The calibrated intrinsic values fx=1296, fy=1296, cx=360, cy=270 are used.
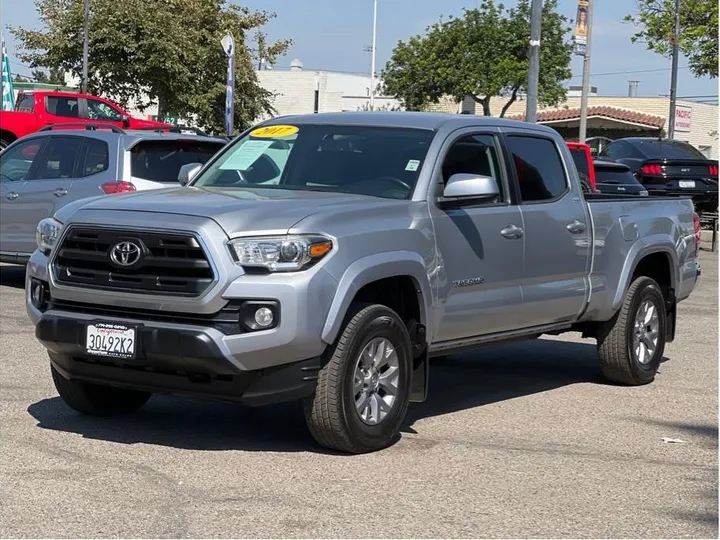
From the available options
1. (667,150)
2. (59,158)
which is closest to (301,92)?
(667,150)

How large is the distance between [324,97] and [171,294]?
7870 centimetres

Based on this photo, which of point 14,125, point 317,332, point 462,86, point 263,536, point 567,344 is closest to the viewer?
point 263,536

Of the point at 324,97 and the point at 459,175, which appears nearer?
the point at 459,175

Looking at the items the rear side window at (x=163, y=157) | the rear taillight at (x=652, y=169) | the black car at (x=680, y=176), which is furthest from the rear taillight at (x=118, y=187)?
the rear taillight at (x=652, y=169)

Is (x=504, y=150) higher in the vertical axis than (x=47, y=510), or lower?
higher

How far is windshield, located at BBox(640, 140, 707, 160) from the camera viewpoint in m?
26.0

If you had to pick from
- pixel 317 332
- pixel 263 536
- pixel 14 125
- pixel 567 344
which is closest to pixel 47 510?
pixel 263 536

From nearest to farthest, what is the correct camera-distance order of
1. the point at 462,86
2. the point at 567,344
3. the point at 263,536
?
1. the point at 263,536
2. the point at 567,344
3. the point at 462,86

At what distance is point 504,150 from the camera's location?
830cm

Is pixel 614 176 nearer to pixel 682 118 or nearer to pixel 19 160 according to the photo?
pixel 19 160

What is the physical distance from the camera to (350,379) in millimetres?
6652

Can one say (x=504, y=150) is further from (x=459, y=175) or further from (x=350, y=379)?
(x=350, y=379)

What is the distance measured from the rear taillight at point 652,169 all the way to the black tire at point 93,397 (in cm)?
1865

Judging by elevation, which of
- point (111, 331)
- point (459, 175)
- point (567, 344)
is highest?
point (459, 175)
